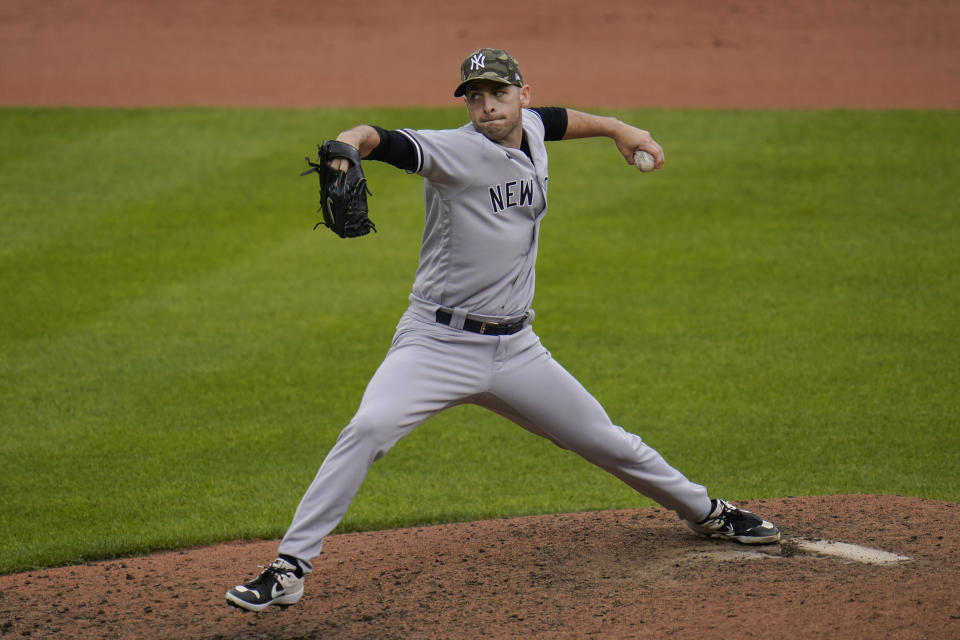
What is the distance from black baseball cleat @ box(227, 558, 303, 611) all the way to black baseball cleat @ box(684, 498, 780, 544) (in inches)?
65.6

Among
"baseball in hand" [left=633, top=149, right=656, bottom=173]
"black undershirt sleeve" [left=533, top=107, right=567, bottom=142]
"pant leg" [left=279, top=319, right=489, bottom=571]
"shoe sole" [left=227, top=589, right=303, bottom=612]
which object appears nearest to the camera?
"shoe sole" [left=227, top=589, right=303, bottom=612]

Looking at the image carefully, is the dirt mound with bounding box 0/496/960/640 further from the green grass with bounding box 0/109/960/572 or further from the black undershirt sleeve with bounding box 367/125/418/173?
the black undershirt sleeve with bounding box 367/125/418/173

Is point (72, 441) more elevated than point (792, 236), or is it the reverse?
point (792, 236)

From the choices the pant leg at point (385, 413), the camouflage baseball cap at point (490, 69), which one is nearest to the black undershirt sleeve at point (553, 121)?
the camouflage baseball cap at point (490, 69)

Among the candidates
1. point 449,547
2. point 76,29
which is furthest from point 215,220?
point 76,29

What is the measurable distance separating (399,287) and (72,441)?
316 cm

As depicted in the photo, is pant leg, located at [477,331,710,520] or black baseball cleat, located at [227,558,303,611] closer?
black baseball cleat, located at [227,558,303,611]

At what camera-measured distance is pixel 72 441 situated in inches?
263

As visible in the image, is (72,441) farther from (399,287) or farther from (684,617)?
(684,617)

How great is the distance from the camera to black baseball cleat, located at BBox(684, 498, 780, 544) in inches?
190

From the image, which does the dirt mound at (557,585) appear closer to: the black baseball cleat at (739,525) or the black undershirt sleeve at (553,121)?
the black baseball cleat at (739,525)

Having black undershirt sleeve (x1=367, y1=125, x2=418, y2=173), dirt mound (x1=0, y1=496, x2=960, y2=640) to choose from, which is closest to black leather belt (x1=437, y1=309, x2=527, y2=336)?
black undershirt sleeve (x1=367, y1=125, x2=418, y2=173)

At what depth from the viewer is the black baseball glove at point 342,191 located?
3.81 metres

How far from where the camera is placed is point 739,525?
4.84m
